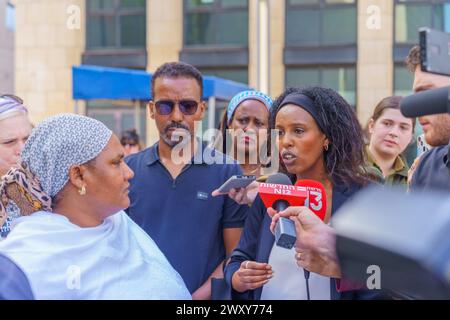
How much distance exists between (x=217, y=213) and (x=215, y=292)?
0.48 metres

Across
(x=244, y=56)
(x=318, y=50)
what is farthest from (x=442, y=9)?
(x=244, y=56)

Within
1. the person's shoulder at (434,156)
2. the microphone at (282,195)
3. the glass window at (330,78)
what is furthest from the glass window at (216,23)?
the microphone at (282,195)

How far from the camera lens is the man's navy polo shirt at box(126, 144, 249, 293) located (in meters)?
2.59

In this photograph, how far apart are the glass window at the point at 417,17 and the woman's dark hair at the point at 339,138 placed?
6.34 m

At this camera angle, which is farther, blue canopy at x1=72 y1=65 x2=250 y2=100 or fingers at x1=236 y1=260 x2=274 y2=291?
blue canopy at x1=72 y1=65 x2=250 y2=100

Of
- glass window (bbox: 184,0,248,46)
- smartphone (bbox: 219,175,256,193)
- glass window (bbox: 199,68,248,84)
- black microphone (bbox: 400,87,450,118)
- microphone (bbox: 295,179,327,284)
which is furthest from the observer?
glass window (bbox: 199,68,248,84)

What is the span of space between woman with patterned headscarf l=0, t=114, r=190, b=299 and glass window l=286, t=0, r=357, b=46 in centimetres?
992

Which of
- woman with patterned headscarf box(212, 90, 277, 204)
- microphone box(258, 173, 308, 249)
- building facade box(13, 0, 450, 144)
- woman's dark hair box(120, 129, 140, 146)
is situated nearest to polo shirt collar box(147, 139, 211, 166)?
woman with patterned headscarf box(212, 90, 277, 204)

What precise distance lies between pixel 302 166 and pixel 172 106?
0.95m

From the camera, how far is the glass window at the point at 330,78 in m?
11.8

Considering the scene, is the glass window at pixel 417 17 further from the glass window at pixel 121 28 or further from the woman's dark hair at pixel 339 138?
the woman's dark hair at pixel 339 138

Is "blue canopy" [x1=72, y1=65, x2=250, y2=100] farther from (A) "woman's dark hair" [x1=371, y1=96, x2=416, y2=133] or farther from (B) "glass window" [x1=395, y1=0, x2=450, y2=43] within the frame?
(A) "woman's dark hair" [x1=371, y1=96, x2=416, y2=133]

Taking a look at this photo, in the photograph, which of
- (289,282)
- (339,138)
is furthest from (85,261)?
(339,138)

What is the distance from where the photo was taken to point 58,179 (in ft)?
6.38
